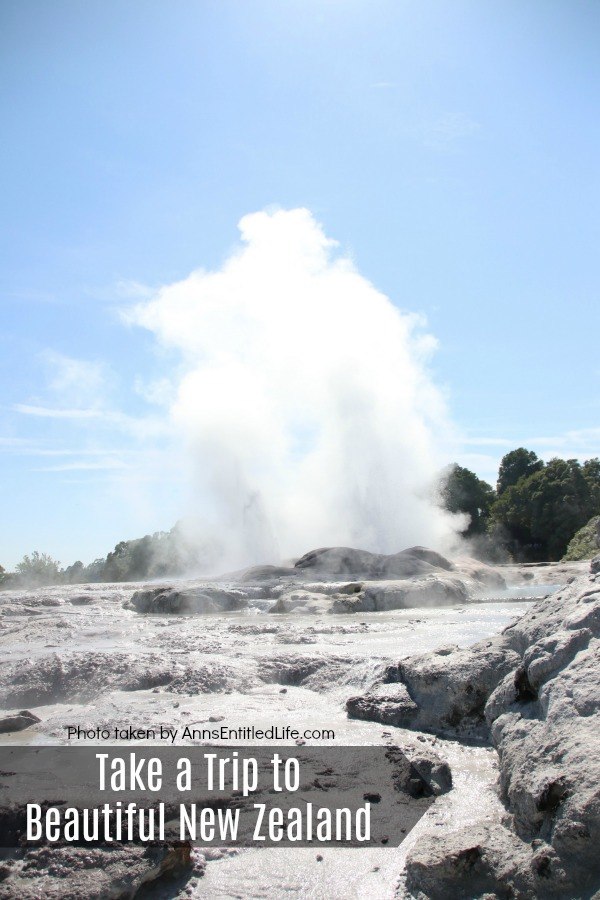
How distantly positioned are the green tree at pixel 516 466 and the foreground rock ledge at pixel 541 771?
5619cm

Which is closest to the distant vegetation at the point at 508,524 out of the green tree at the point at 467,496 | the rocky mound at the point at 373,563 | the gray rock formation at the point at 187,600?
the green tree at the point at 467,496

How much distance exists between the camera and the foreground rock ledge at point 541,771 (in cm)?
303

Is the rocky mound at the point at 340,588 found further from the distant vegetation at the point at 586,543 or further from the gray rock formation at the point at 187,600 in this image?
the distant vegetation at the point at 586,543

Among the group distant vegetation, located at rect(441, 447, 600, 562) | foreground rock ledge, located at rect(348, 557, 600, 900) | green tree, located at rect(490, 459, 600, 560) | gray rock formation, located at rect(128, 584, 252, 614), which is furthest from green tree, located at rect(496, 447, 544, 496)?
foreground rock ledge, located at rect(348, 557, 600, 900)

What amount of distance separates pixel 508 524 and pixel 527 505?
3.01 meters

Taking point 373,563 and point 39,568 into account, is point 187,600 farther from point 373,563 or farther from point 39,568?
point 39,568

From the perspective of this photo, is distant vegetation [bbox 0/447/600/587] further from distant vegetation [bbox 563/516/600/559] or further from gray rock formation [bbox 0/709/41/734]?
gray rock formation [bbox 0/709/41/734]

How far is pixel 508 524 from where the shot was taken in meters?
52.0

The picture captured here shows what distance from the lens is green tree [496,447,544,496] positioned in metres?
59.2

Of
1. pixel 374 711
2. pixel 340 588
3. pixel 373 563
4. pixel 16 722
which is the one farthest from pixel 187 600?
pixel 374 711

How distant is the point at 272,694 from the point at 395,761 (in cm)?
268

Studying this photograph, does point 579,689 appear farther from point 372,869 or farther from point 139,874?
point 139,874

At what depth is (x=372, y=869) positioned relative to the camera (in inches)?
137

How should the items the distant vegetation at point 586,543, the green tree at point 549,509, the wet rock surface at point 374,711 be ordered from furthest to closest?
1. the green tree at point 549,509
2. the distant vegetation at point 586,543
3. the wet rock surface at point 374,711
